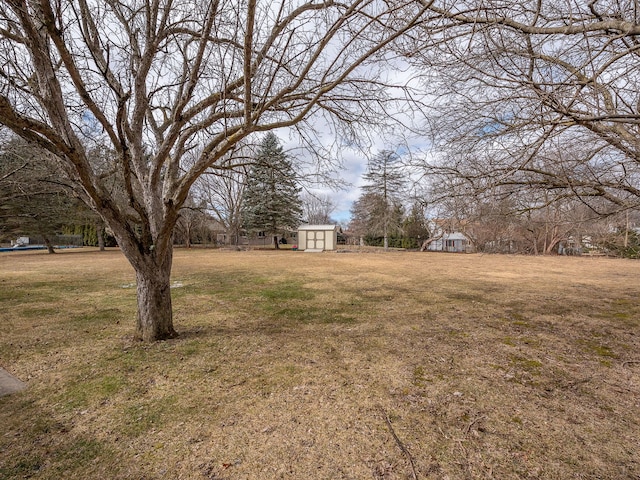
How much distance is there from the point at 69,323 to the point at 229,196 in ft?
75.0

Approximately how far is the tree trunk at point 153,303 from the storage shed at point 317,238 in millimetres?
24046

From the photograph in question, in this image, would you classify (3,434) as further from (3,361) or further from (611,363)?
(611,363)

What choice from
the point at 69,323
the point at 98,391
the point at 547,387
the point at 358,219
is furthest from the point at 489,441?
the point at 358,219

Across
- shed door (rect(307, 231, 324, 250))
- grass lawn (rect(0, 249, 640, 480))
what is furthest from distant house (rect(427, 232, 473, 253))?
grass lawn (rect(0, 249, 640, 480))

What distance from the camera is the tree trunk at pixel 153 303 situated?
3.71 metres

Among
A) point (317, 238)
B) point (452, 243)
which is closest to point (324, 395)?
point (317, 238)

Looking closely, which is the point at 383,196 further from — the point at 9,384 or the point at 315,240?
the point at 9,384

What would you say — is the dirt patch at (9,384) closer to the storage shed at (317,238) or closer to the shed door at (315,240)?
the storage shed at (317,238)

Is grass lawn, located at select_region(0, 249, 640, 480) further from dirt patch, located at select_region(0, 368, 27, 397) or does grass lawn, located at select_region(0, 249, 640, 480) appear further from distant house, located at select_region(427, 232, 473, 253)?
distant house, located at select_region(427, 232, 473, 253)

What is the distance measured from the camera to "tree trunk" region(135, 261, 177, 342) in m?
3.71

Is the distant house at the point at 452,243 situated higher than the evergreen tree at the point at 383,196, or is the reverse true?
the evergreen tree at the point at 383,196

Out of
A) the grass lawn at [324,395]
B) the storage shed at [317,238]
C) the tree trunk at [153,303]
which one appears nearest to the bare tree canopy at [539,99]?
the grass lawn at [324,395]

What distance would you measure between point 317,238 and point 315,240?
293 millimetres

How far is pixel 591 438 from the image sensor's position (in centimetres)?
204
